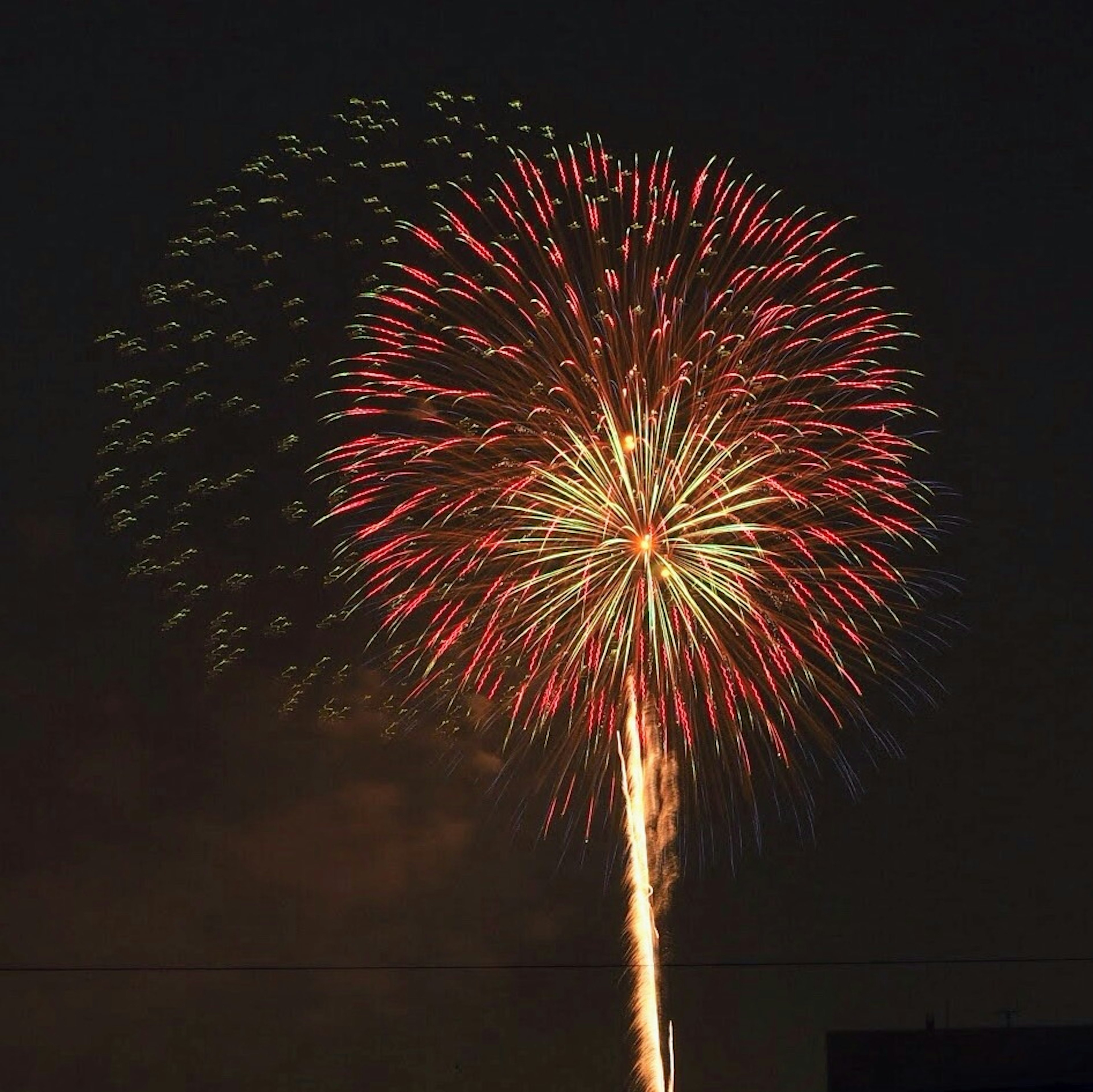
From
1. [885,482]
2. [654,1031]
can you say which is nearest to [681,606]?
[885,482]

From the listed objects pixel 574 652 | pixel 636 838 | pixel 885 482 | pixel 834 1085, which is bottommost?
pixel 834 1085

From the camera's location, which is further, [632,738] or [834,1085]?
[834,1085]

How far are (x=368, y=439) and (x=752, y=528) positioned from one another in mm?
5257

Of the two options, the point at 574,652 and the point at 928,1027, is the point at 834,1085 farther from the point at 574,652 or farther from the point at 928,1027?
the point at 574,652

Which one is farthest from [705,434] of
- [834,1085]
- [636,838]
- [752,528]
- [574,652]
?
[834,1085]

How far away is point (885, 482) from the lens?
1081 inches

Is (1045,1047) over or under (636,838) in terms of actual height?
under

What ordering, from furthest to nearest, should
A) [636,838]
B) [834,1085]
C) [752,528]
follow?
[834,1085], [636,838], [752,528]

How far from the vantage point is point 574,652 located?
27.0 m

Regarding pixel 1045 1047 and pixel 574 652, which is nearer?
pixel 574 652

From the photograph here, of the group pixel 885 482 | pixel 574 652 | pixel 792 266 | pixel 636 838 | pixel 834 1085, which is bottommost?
pixel 834 1085

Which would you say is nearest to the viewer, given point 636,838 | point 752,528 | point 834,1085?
Result: point 752,528

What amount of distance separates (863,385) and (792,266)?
198 centimetres

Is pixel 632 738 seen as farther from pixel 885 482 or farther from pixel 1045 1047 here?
pixel 1045 1047
